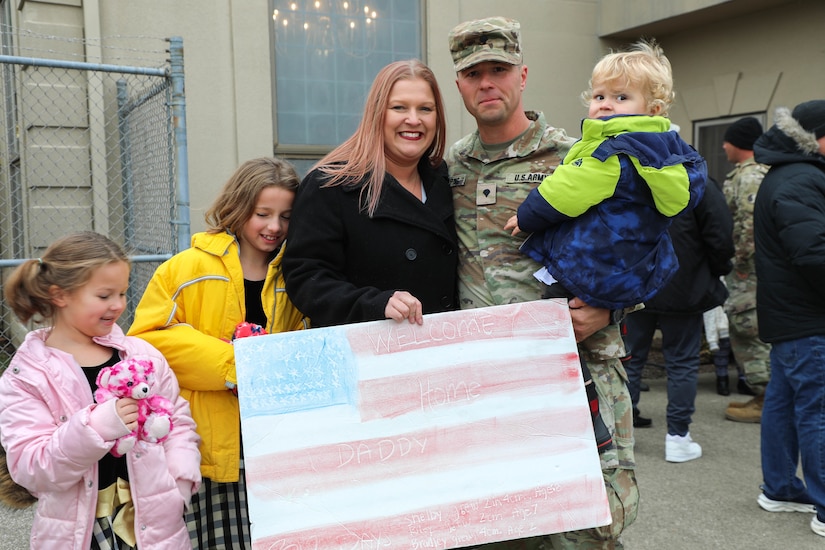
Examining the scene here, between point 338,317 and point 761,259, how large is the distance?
9.38 feet

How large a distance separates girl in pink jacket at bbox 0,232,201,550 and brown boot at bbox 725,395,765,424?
4.95 metres

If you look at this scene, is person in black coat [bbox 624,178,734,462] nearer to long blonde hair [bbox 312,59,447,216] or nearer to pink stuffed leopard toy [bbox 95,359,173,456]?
long blonde hair [bbox 312,59,447,216]

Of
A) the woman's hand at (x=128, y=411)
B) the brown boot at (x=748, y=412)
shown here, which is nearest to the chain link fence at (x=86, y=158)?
the woman's hand at (x=128, y=411)

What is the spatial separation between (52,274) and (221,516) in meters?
1.06

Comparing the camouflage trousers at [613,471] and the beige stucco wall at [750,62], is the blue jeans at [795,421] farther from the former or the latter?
the beige stucco wall at [750,62]

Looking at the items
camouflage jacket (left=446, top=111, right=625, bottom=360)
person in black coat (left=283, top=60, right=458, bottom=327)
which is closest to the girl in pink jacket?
person in black coat (left=283, top=60, right=458, bottom=327)

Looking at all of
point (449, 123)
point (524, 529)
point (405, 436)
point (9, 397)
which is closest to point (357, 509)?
point (405, 436)

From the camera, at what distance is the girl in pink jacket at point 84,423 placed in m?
2.01

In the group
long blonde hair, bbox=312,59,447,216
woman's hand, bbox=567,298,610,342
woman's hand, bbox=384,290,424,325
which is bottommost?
woman's hand, bbox=567,298,610,342

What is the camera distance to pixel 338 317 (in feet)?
7.39

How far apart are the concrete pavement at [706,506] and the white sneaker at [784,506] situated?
34 mm

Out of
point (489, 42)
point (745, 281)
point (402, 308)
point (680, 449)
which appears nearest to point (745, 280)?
point (745, 281)

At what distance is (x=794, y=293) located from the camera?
3.86m

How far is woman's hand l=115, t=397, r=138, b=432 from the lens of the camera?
199cm
